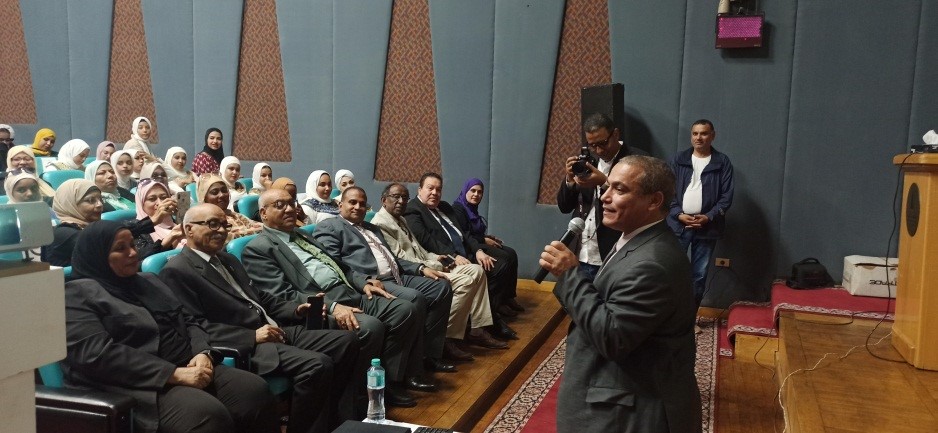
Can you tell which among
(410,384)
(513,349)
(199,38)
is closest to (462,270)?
(513,349)

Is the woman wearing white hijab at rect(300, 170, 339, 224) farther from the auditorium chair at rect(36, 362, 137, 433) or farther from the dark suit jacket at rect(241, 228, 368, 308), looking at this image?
the auditorium chair at rect(36, 362, 137, 433)

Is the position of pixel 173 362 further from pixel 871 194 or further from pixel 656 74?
pixel 871 194

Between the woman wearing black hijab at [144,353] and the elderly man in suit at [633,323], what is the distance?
1.14m

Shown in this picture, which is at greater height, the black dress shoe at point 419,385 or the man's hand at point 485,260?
the man's hand at point 485,260

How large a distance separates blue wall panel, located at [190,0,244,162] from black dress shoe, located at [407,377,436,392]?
396cm

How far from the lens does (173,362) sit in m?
2.34

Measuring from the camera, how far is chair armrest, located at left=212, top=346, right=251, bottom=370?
2516mm

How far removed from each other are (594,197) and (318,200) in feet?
7.78

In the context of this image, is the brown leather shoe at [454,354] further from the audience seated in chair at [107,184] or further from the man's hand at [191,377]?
the audience seated in chair at [107,184]

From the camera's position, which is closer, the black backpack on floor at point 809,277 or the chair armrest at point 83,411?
the chair armrest at point 83,411

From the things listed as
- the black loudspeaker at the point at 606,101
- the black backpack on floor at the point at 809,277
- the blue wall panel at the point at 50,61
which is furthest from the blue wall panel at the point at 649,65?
the blue wall panel at the point at 50,61

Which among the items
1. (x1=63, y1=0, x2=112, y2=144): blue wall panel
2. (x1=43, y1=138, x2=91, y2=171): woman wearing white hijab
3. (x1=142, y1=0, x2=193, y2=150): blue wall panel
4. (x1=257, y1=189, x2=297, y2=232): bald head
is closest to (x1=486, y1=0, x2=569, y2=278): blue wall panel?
(x1=257, y1=189, x2=297, y2=232): bald head

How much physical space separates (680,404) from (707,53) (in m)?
3.90

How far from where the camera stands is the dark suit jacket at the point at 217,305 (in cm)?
258
